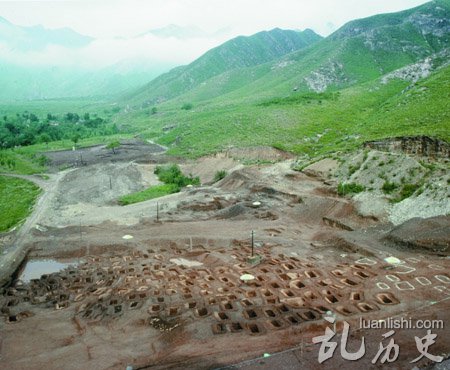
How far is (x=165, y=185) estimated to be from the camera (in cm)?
6494

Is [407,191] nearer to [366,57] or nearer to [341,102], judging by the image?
[341,102]

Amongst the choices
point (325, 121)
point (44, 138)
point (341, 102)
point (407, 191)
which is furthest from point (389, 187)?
point (44, 138)

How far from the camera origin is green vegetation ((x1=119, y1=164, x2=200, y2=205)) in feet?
190

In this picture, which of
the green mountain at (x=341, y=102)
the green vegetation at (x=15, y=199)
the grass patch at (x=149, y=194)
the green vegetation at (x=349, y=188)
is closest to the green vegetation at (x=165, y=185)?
the grass patch at (x=149, y=194)

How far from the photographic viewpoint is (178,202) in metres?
52.8

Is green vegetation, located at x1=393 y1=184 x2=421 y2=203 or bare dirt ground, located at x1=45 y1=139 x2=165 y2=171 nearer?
green vegetation, located at x1=393 y1=184 x2=421 y2=203

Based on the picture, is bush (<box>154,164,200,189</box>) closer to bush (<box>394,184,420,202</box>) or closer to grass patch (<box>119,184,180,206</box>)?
grass patch (<box>119,184,180,206</box>)

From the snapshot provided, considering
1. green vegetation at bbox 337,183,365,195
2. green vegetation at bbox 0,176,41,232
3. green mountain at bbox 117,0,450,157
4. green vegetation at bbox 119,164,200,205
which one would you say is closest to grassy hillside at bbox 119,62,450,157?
green mountain at bbox 117,0,450,157

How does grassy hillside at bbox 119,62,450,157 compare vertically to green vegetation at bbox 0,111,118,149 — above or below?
below

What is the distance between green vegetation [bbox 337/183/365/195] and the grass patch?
984 inches

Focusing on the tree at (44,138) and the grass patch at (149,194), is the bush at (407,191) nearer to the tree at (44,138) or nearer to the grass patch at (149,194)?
the grass patch at (149,194)

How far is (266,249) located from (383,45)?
16706 centimetres

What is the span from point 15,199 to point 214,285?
150 feet

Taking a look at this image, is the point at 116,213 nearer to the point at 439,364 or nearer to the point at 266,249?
the point at 266,249
